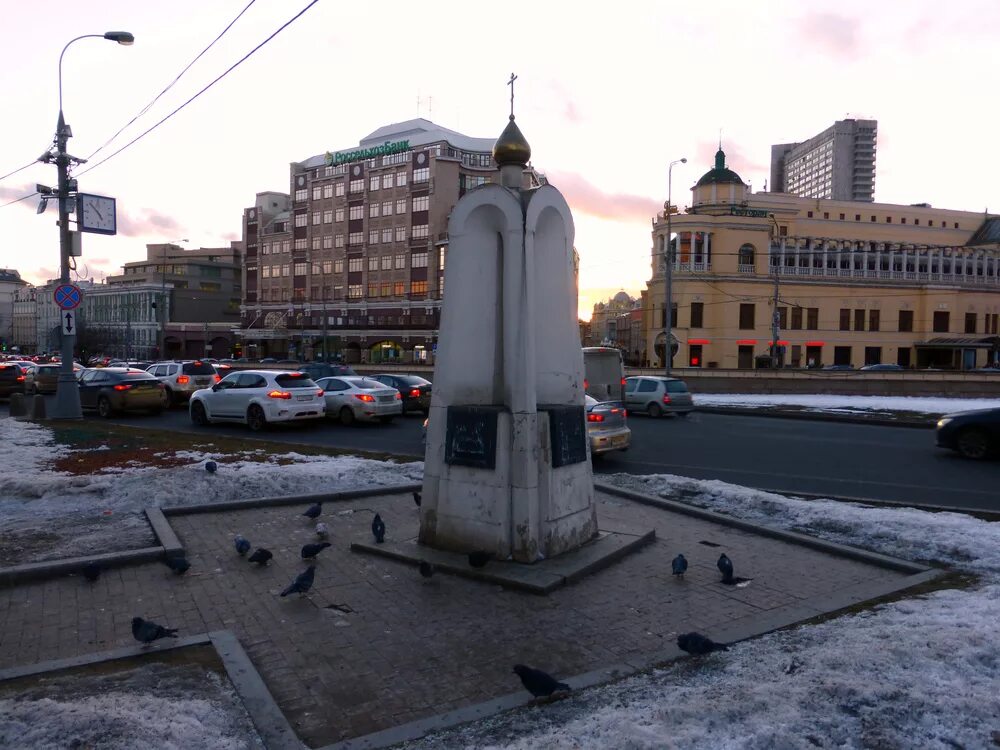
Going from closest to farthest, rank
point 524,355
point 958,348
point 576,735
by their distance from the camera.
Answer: point 576,735, point 524,355, point 958,348

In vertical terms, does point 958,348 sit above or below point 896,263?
below

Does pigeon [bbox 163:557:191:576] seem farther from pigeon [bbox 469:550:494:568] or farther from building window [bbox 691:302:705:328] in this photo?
building window [bbox 691:302:705:328]

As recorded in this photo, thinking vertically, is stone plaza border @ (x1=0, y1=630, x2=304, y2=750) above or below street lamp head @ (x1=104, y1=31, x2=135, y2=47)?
below

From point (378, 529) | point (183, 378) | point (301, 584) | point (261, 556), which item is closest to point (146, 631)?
point (301, 584)

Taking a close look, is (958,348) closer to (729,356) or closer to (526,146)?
(729,356)

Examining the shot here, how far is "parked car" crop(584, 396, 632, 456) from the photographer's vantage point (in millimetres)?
14062

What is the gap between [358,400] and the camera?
20.6 meters

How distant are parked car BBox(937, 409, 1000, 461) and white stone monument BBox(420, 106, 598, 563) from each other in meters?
11.3

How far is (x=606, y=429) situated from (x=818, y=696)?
1030cm

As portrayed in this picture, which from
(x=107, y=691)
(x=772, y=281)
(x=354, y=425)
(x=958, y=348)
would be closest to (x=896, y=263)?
(x=958, y=348)

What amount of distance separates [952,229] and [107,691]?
3211 inches

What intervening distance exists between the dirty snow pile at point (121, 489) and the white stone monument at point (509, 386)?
3390 millimetres

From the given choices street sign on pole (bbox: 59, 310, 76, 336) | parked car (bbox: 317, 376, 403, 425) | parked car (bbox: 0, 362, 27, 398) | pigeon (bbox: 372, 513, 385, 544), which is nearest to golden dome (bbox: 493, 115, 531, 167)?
pigeon (bbox: 372, 513, 385, 544)

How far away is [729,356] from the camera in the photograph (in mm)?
56969
